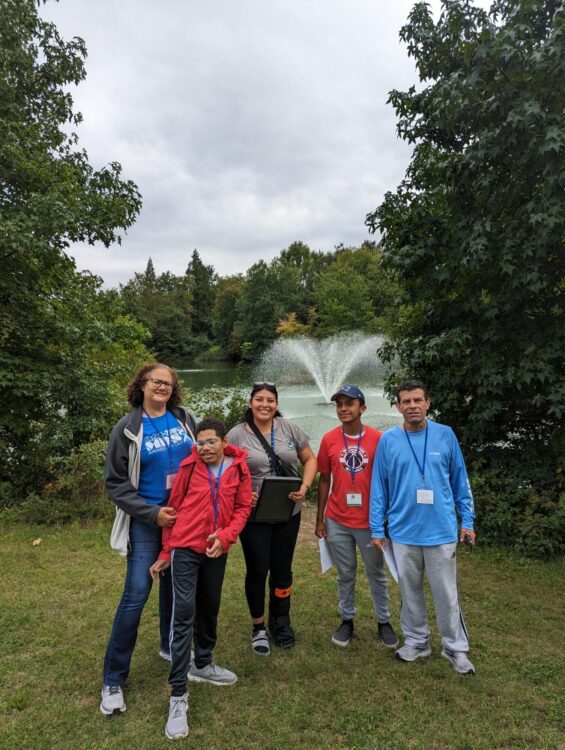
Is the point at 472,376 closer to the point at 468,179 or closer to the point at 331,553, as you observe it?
the point at 468,179

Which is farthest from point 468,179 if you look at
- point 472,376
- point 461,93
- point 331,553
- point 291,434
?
point 331,553

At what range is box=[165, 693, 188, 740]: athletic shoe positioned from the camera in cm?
231

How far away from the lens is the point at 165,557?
2582 mm

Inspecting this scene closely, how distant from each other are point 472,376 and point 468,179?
2.16 m

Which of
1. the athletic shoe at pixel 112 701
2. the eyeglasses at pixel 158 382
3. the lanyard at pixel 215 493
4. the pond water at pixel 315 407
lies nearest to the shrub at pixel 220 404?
the pond water at pixel 315 407

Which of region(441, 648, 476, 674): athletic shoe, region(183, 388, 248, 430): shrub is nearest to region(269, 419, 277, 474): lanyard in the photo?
region(441, 648, 476, 674): athletic shoe

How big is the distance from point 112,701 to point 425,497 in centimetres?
208

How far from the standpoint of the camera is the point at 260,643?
3.05 meters

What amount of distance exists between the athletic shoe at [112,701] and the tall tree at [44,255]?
13.6 ft

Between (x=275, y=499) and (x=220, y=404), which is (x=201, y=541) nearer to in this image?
(x=275, y=499)

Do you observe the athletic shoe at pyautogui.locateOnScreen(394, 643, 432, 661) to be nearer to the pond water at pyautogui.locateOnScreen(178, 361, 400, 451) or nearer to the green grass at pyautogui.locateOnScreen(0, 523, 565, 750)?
the green grass at pyautogui.locateOnScreen(0, 523, 565, 750)

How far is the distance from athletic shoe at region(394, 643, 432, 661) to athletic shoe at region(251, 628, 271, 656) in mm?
833

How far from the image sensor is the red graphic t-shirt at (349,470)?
3.03 m

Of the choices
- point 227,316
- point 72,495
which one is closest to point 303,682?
point 72,495
